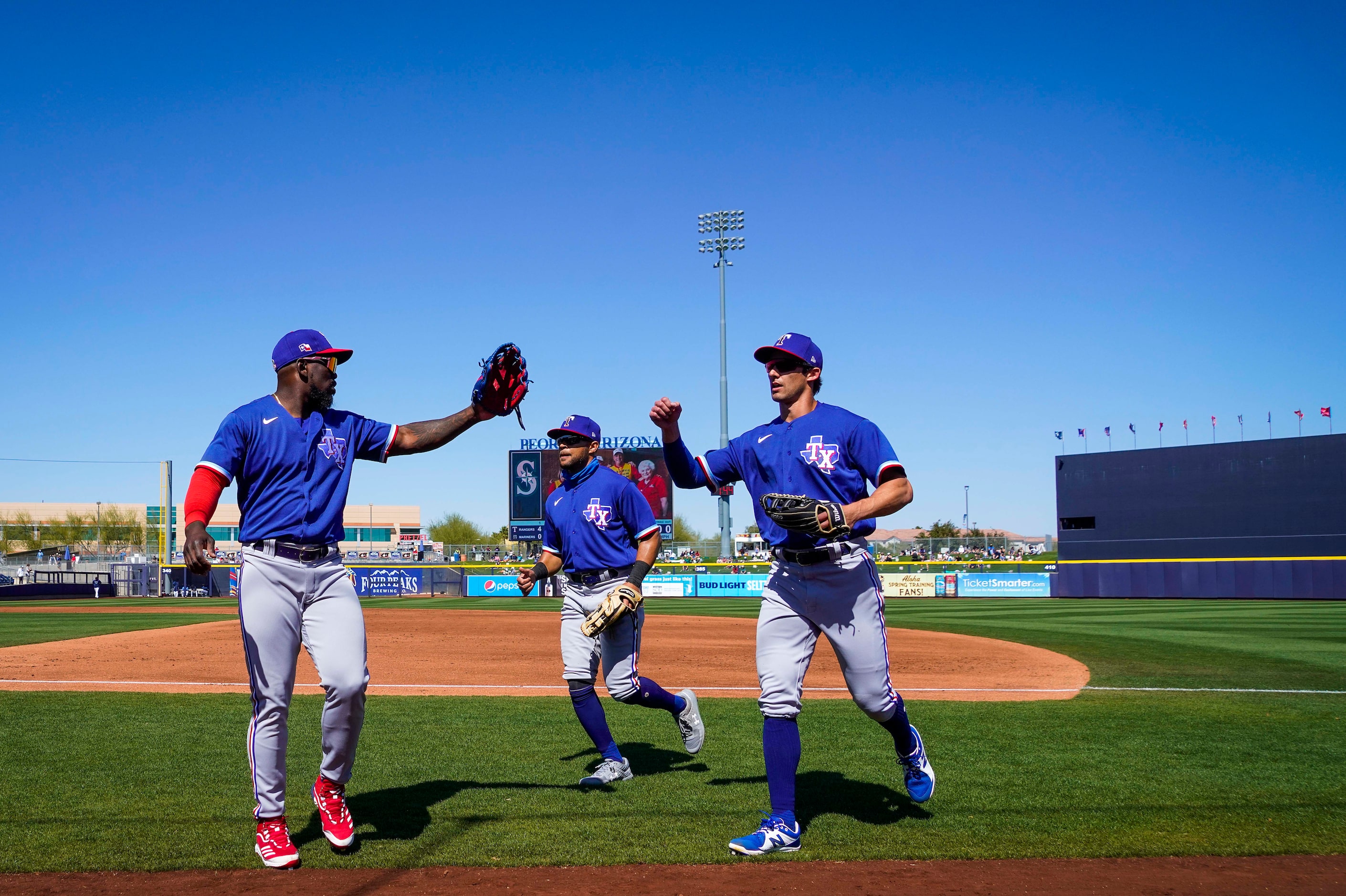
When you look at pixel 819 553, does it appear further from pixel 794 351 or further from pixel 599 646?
pixel 599 646

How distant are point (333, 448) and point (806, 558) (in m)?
2.03

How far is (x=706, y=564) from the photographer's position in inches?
1598

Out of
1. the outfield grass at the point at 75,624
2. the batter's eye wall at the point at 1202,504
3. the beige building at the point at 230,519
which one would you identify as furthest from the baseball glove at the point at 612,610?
the beige building at the point at 230,519

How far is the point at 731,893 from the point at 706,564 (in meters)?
37.4

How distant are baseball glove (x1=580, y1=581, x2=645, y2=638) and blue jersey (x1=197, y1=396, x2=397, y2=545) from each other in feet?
4.49

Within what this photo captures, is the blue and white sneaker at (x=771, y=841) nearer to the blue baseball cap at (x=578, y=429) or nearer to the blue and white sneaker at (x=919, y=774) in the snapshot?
the blue and white sneaker at (x=919, y=774)

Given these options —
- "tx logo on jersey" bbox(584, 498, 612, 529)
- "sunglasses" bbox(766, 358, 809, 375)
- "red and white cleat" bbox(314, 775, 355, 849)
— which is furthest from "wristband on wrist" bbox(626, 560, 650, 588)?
"red and white cleat" bbox(314, 775, 355, 849)

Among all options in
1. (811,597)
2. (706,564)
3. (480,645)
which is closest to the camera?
(811,597)

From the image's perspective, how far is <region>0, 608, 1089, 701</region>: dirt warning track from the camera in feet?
31.7

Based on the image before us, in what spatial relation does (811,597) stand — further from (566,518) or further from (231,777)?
A: (231,777)

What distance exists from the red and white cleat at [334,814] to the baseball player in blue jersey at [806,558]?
154 cm

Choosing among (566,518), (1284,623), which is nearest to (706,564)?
(1284,623)

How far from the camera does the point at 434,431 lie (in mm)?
4309

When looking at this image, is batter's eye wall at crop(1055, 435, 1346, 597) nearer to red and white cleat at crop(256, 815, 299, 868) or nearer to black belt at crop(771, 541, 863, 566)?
black belt at crop(771, 541, 863, 566)
